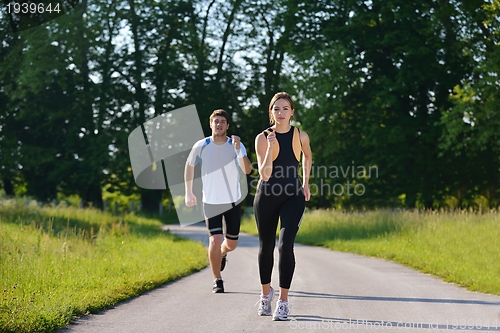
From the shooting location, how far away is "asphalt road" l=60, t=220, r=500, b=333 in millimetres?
6883

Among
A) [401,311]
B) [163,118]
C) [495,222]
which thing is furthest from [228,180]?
[163,118]

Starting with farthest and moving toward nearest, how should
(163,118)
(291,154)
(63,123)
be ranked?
(63,123) → (163,118) → (291,154)

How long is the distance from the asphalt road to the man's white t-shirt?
124cm

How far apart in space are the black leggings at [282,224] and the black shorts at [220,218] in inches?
78.8

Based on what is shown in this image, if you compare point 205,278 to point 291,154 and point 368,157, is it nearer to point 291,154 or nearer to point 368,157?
point 291,154

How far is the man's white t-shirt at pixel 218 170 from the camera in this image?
376 inches

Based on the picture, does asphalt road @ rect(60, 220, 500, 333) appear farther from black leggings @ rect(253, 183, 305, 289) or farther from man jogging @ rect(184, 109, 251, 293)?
man jogging @ rect(184, 109, 251, 293)

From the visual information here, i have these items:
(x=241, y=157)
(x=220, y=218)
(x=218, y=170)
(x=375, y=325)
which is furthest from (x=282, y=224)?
(x=220, y=218)

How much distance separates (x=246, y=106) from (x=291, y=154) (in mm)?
35136

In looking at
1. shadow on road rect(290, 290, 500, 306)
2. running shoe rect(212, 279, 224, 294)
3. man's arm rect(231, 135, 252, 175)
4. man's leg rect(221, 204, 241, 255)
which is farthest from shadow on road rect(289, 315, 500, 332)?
man's leg rect(221, 204, 241, 255)

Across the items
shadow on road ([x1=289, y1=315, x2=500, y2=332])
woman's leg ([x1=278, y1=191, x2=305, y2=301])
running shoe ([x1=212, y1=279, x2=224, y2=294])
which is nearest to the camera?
shadow on road ([x1=289, y1=315, x2=500, y2=332])

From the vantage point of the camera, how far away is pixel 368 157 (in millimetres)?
35594

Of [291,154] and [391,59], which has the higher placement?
[391,59]

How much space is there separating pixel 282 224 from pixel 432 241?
9996mm
